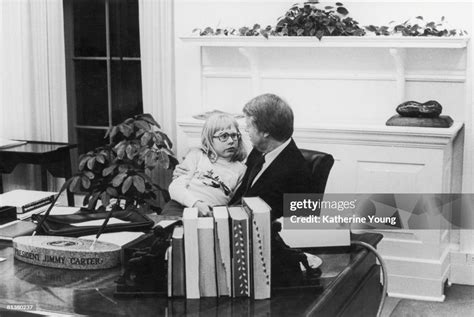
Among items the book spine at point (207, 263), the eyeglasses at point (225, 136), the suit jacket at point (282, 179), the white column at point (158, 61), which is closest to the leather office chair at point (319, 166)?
the suit jacket at point (282, 179)

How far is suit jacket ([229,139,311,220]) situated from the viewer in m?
3.04

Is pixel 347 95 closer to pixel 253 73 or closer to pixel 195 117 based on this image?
A: pixel 253 73

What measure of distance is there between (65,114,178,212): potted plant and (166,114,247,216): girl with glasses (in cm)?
46

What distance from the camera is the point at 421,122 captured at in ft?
13.0

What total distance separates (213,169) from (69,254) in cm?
190

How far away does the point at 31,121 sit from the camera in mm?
5316

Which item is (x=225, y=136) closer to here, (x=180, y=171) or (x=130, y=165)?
(x=180, y=171)

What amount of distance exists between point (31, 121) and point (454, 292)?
3.14 meters

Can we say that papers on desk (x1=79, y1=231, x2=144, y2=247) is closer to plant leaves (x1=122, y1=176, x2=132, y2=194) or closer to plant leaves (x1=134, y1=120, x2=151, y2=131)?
plant leaves (x1=122, y1=176, x2=132, y2=194)

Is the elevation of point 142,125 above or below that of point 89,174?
→ above

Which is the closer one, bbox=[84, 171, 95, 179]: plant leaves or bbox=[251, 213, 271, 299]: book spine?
bbox=[251, 213, 271, 299]: book spine

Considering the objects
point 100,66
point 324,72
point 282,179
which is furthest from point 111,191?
point 282,179

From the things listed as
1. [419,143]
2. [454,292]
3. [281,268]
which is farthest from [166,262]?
[454,292]

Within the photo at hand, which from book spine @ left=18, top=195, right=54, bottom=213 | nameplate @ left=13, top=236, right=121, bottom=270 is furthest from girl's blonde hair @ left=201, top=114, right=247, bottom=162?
nameplate @ left=13, top=236, right=121, bottom=270
